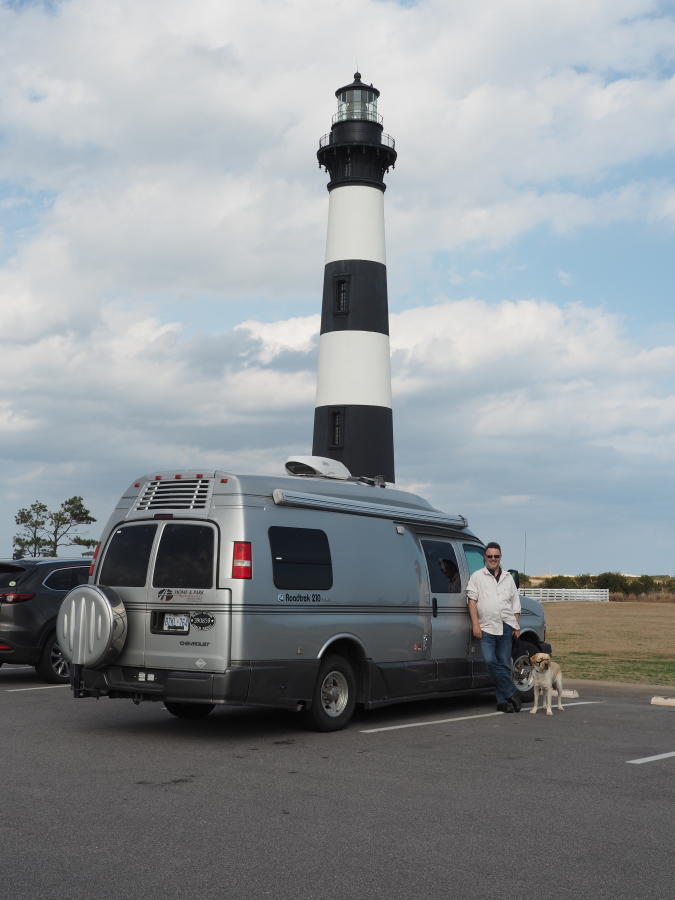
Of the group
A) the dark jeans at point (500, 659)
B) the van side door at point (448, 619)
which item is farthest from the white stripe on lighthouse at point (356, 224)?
the dark jeans at point (500, 659)

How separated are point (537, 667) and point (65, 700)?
Result: 566 centimetres

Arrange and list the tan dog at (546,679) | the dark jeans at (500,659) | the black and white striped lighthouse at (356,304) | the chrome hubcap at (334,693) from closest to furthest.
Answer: the chrome hubcap at (334,693) → the tan dog at (546,679) → the dark jeans at (500,659) → the black and white striped lighthouse at (356,304)

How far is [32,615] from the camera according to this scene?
14.3 metres

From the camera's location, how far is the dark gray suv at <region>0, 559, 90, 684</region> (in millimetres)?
14117

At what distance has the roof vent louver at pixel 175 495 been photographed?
10133 mm

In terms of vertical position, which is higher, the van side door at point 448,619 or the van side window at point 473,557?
the van side window at point 473,557

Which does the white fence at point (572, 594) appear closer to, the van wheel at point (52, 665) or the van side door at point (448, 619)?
the van wheel at point (52, 665)

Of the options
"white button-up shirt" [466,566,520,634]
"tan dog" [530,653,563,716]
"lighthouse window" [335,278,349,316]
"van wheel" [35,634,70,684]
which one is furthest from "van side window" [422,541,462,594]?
"lighthouse window" [335,278,349,316]

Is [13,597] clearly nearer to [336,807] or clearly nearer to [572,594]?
[336,807]

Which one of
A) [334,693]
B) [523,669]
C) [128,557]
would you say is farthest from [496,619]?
[128,557]

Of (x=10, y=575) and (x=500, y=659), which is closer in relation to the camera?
(x=500, y=659)

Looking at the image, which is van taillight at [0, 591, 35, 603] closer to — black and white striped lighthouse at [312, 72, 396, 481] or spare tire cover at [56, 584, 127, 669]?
spare tire cover at [56, 584, 127, 669]

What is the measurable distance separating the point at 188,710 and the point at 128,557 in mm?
2135

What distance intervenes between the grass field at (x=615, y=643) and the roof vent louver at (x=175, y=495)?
875cm
